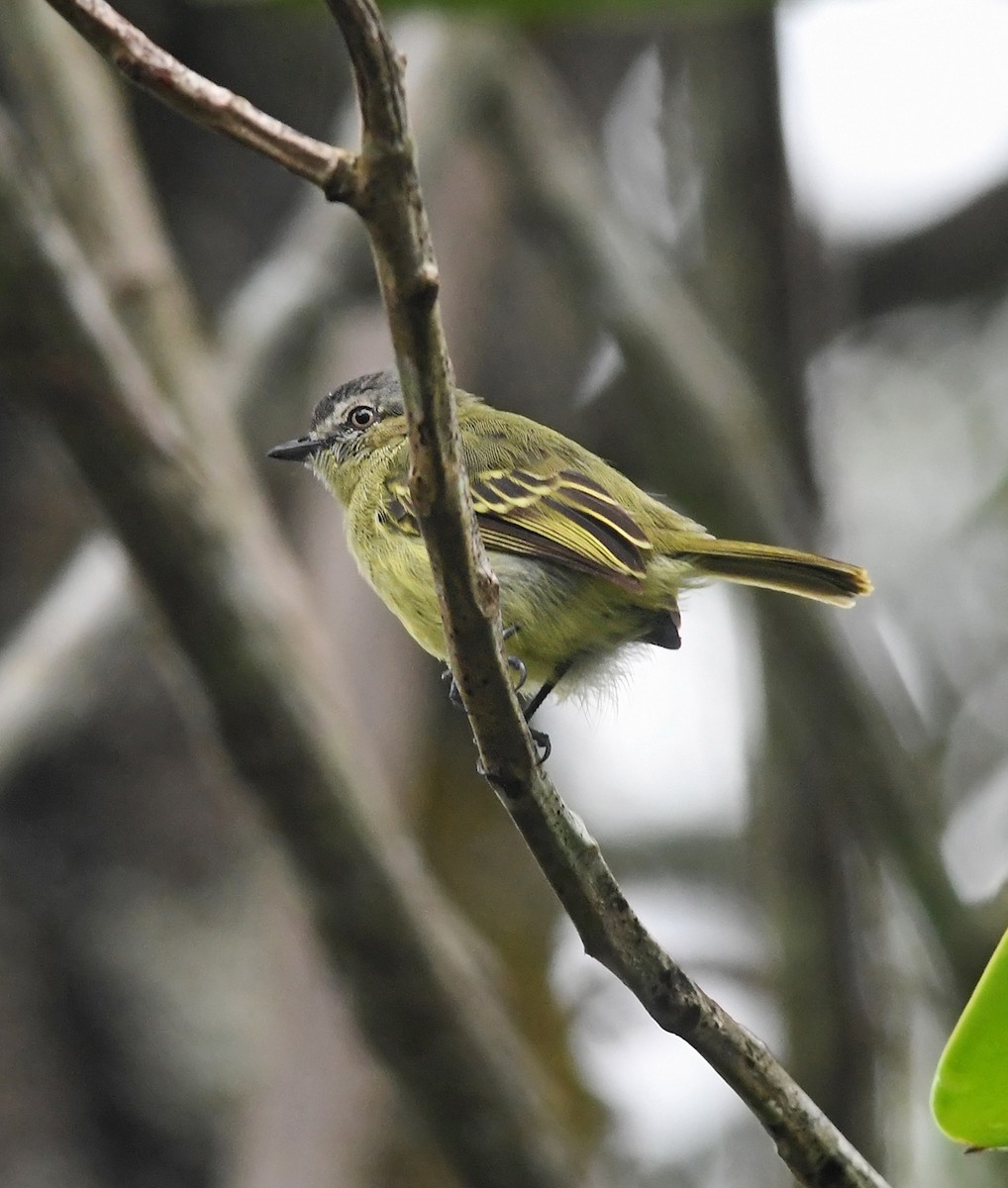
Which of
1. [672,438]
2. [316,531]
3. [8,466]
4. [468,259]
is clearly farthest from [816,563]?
[8,466]

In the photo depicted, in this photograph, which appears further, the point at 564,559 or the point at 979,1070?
the point at 564,559

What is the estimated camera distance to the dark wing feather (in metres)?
3.03

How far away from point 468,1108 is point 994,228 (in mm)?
4075

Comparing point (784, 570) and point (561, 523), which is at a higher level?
point (561, 523)

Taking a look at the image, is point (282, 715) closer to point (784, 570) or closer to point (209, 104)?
point (784, 570)

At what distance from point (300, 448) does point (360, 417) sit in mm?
171

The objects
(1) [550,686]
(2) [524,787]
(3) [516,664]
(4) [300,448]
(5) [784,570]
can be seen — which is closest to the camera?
(2) [524,787]

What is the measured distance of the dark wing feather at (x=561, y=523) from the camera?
3.03 m

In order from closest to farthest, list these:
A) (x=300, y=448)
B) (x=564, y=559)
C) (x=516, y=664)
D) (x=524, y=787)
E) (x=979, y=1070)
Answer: (x=979, y=1070) → (x=524, y=787) → (x=516, y=664) → (x=564, y=559) → (x=300, y=448)

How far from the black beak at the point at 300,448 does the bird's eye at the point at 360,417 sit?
0.09 meters

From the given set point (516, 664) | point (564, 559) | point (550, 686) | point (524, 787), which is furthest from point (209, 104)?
point (550, 686)

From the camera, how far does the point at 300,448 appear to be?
407cm

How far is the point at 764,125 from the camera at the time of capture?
199 inches

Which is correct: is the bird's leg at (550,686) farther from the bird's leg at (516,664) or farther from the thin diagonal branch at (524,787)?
the thin diagonal branch at (524,787)
